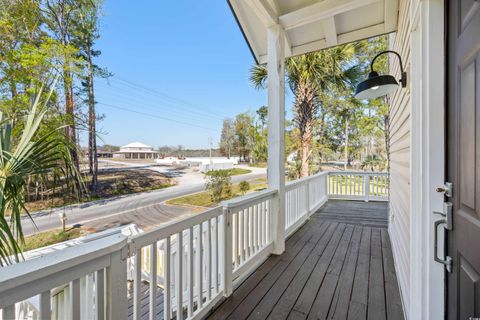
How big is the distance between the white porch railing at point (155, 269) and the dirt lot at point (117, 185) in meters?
0.68

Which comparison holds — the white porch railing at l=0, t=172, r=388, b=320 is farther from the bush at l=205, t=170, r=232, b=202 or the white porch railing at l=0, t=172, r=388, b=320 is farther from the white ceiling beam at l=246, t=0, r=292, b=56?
the bush at l=205, t=170, r=232, b=202

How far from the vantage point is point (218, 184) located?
6293 mm

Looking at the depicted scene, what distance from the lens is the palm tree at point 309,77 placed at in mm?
5418

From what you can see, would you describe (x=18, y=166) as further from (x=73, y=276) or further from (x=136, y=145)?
(x=136, y=145)

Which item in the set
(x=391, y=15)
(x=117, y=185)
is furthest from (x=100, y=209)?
(x=391, y=15)

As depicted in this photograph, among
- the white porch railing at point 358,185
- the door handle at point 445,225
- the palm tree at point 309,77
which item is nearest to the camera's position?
the door handle at point 445,225

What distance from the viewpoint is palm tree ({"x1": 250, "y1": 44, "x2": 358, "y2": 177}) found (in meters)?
5.42

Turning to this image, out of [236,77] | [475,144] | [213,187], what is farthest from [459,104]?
[236,77]

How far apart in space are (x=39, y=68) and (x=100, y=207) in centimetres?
158

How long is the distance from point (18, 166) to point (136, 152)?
7.98 ft

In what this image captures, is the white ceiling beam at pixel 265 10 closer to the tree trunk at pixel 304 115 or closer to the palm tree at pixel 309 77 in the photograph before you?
the palm tree at pixel 309 77

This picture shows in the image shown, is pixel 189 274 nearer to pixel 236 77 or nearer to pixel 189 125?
pixel 189 125

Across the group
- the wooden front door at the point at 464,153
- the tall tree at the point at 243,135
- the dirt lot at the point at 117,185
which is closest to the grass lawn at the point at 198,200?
the dirt lot at the point at 117,185

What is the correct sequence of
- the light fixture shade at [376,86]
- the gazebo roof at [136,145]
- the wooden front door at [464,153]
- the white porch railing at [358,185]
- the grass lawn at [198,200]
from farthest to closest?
the white porch railing at [358,185], the grass lawn at [198,200], the gazebo roof at [136,145], the light fixture shade at [376,86], the wooden front door at [464,153]
